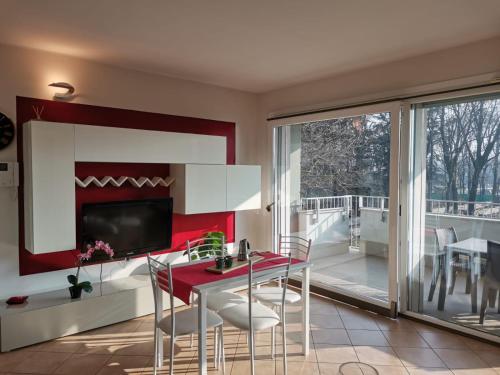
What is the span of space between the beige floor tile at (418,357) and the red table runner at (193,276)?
3.74ft

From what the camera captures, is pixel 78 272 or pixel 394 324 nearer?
pixel 78 272

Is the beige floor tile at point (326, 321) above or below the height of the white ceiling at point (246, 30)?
below

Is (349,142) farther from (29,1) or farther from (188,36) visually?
(29,1)

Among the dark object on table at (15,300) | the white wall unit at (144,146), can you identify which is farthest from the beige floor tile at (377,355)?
the dark object on table at (15,300)

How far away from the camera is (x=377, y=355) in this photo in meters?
3.04

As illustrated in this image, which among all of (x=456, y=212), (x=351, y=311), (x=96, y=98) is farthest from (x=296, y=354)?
(x=96, y=98)

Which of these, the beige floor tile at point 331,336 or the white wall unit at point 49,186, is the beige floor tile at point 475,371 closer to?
the beige floor tile at point 331,336

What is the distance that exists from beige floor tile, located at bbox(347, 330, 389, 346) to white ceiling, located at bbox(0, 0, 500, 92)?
2.61 m

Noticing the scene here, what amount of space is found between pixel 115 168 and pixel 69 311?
4.68 feet

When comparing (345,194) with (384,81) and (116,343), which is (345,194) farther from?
(116,343)

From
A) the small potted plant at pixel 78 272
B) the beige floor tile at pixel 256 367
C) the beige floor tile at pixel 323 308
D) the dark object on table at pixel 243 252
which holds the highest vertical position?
the dark object on table at pixel 243 252

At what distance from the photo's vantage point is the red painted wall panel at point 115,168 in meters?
3.41

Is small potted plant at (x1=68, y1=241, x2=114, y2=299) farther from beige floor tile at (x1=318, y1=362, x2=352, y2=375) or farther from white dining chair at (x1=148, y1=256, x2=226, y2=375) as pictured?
beige floor tile at (x1=318, y1=362, x2=352, y2=375)

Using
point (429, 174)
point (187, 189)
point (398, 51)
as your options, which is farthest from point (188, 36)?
point (429, 174)
